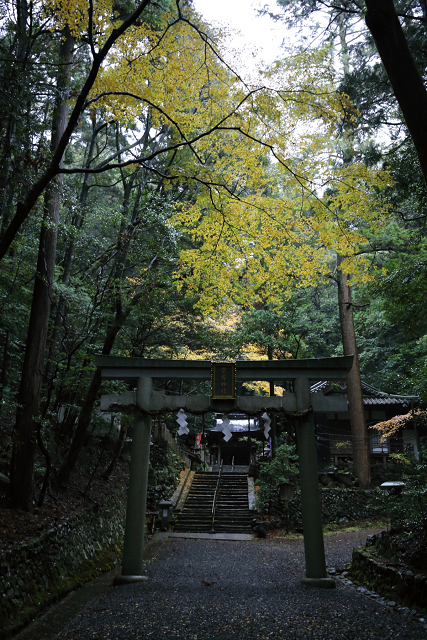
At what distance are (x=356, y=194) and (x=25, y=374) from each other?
624 cm

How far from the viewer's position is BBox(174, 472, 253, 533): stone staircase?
540 inches

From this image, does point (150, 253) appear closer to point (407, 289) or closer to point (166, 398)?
point (166, 398)

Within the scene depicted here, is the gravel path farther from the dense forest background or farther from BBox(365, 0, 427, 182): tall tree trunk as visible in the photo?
BBox(365, 0, 427, 182): tall tree trunk

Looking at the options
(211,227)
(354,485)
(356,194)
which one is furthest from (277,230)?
(354,485)

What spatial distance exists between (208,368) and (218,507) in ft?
31.3

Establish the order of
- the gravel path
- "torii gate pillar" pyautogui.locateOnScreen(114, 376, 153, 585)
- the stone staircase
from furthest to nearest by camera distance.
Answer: the stone staircase < "torii gate pillar" pyautogui.locateOnScreen(114, 376, 153, 585) < the gravel path

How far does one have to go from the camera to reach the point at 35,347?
23.7 ft

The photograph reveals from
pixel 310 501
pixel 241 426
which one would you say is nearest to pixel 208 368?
pixel 310 501

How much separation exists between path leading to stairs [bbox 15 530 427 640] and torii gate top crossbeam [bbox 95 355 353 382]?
10.8 feet

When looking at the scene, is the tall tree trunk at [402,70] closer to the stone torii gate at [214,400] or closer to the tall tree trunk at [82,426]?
the stone torii gate at [214,400]

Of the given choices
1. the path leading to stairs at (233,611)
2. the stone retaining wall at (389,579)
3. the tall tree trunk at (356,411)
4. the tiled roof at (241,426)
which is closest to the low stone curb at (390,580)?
the stone retaining wall at (389,579)

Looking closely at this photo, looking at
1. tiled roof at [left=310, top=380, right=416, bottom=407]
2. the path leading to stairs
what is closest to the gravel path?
the path leading to stairs

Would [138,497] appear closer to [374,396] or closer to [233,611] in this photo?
[233,611]

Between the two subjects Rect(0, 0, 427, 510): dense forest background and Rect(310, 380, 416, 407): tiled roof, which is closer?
Rect(0, 0, 427, 510): dense forest background
